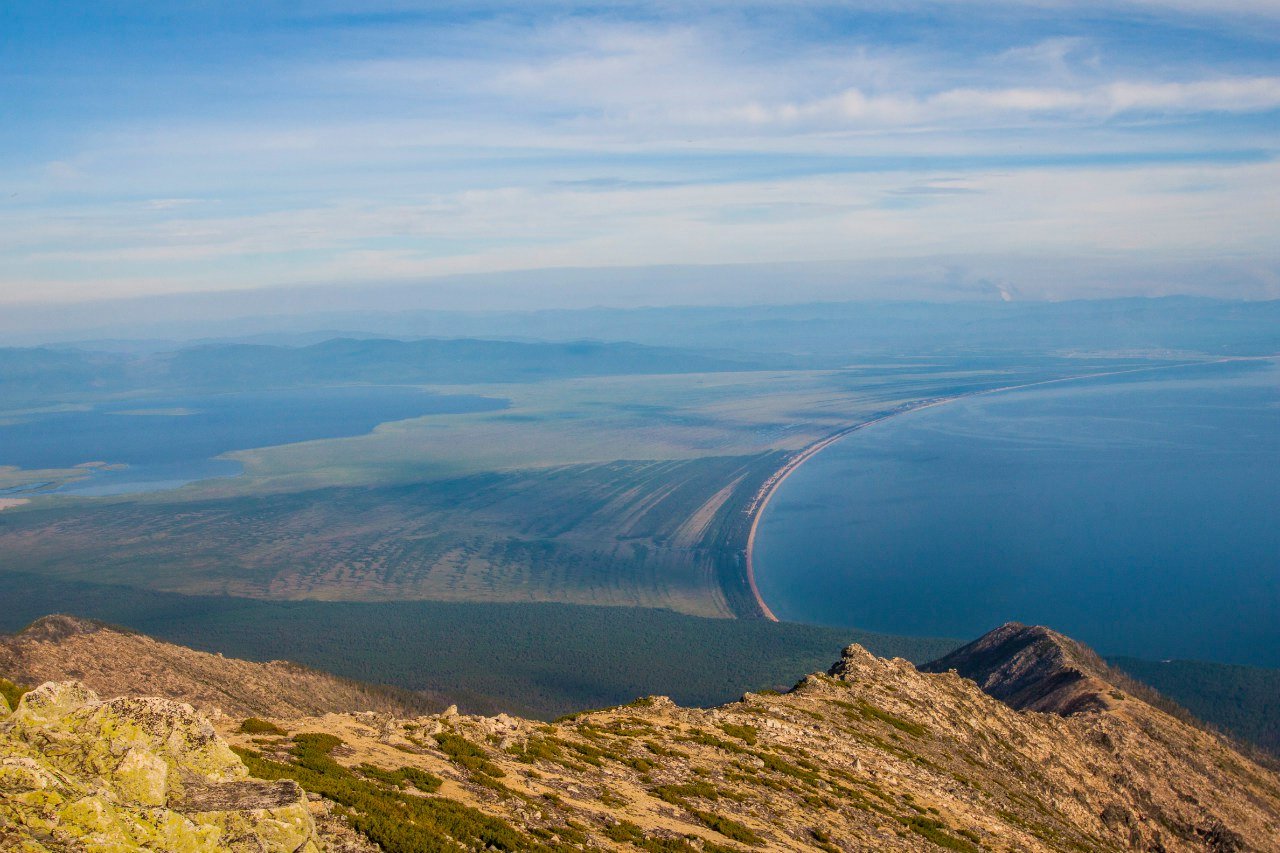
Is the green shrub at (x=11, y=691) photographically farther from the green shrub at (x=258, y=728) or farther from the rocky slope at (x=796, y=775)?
the green shrub at (x=258, y=728)

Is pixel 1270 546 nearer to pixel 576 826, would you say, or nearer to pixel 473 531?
pixel 473 531

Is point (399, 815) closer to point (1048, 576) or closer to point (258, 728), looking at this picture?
point (258, 728)

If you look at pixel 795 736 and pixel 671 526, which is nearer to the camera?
pixel 795 736

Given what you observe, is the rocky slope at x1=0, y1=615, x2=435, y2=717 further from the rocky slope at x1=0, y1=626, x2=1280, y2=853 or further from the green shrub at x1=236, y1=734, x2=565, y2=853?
the green shrub at x1=236, y1=734, x2=565, y2=853

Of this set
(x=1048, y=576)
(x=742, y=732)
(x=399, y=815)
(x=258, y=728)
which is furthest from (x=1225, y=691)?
(x=399, y=815)

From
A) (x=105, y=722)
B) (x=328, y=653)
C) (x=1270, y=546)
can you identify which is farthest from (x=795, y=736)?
(x=1270, y=546)

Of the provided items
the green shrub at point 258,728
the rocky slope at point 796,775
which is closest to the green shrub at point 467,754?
the rocky slope at point 796,775

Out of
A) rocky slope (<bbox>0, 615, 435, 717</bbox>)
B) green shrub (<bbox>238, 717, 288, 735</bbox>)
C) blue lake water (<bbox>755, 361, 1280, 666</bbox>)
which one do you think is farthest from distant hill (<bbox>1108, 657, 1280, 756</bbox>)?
green shrub (<bbox>238, 717, 288, 735</bbox>)
